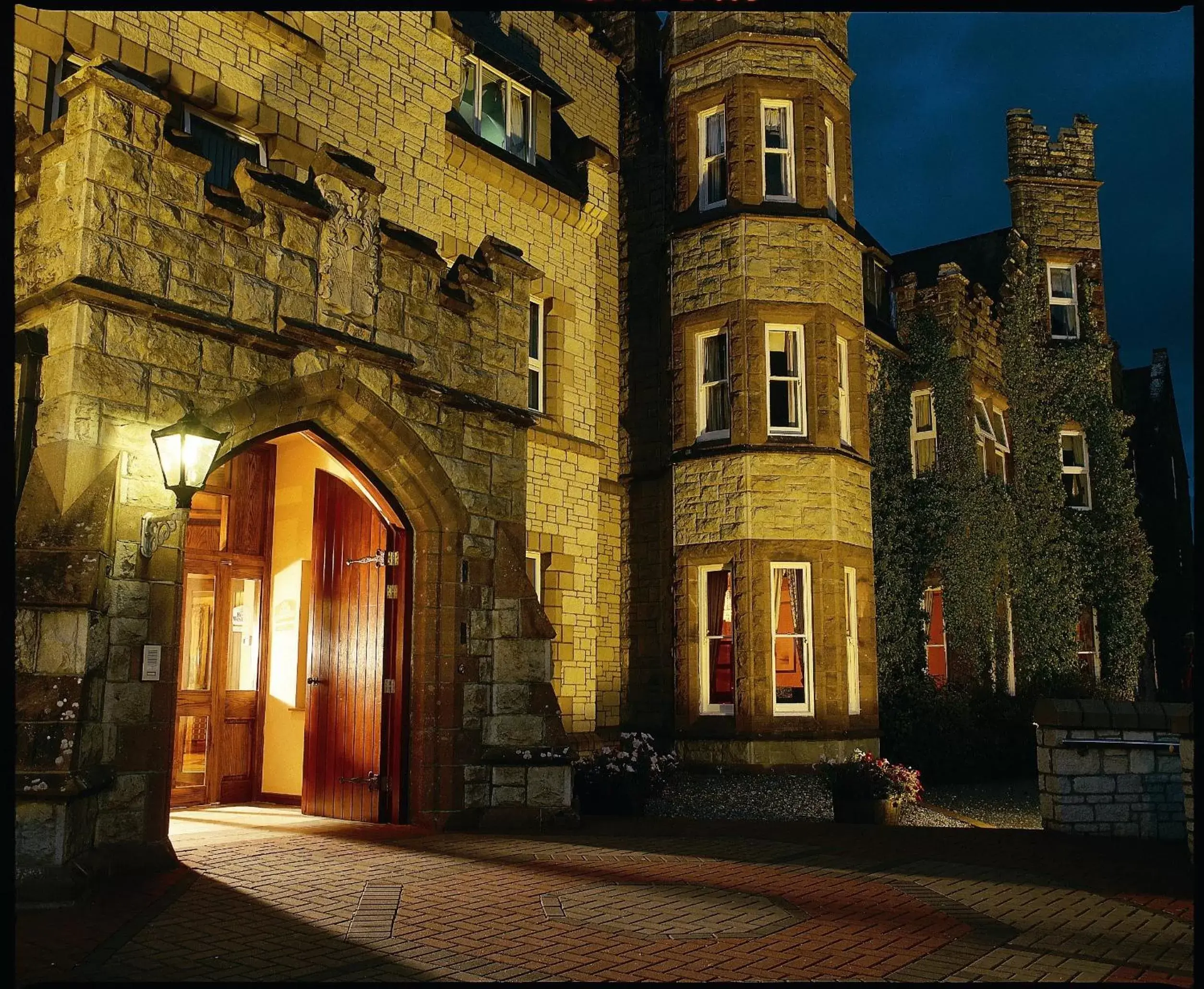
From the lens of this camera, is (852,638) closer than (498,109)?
Result: No

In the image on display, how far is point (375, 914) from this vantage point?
6016mm

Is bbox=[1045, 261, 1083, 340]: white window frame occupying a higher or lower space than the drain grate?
higher

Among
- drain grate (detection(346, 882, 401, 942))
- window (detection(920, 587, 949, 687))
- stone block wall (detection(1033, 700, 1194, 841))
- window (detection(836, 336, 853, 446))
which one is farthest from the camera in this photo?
window (detection(920, 587, 949, 687))

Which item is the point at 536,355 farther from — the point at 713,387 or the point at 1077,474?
the point at 1077,474

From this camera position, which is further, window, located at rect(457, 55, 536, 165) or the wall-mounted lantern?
window, located at rect(457, 55, 536, 165)

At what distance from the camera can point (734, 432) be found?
15898 millimetres

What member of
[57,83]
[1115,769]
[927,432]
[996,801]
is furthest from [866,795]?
[927,432]

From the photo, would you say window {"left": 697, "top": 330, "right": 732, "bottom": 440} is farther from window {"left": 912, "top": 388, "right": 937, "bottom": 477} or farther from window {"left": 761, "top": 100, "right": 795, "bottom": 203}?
window {"left": 912, "top": 388, "right": 937, "bottom": 477}

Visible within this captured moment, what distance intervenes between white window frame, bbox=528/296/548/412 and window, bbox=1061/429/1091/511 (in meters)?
13.6

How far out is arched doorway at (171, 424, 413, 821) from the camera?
32.1ft

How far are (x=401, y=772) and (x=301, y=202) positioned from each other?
4776mm

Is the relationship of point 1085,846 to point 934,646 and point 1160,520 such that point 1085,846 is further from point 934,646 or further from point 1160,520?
point 1160,520

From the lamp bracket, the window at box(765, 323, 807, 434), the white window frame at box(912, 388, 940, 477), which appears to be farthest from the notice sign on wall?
the white window frame at box(912, 388, 940, 477)

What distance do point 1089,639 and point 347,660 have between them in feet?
60.8
